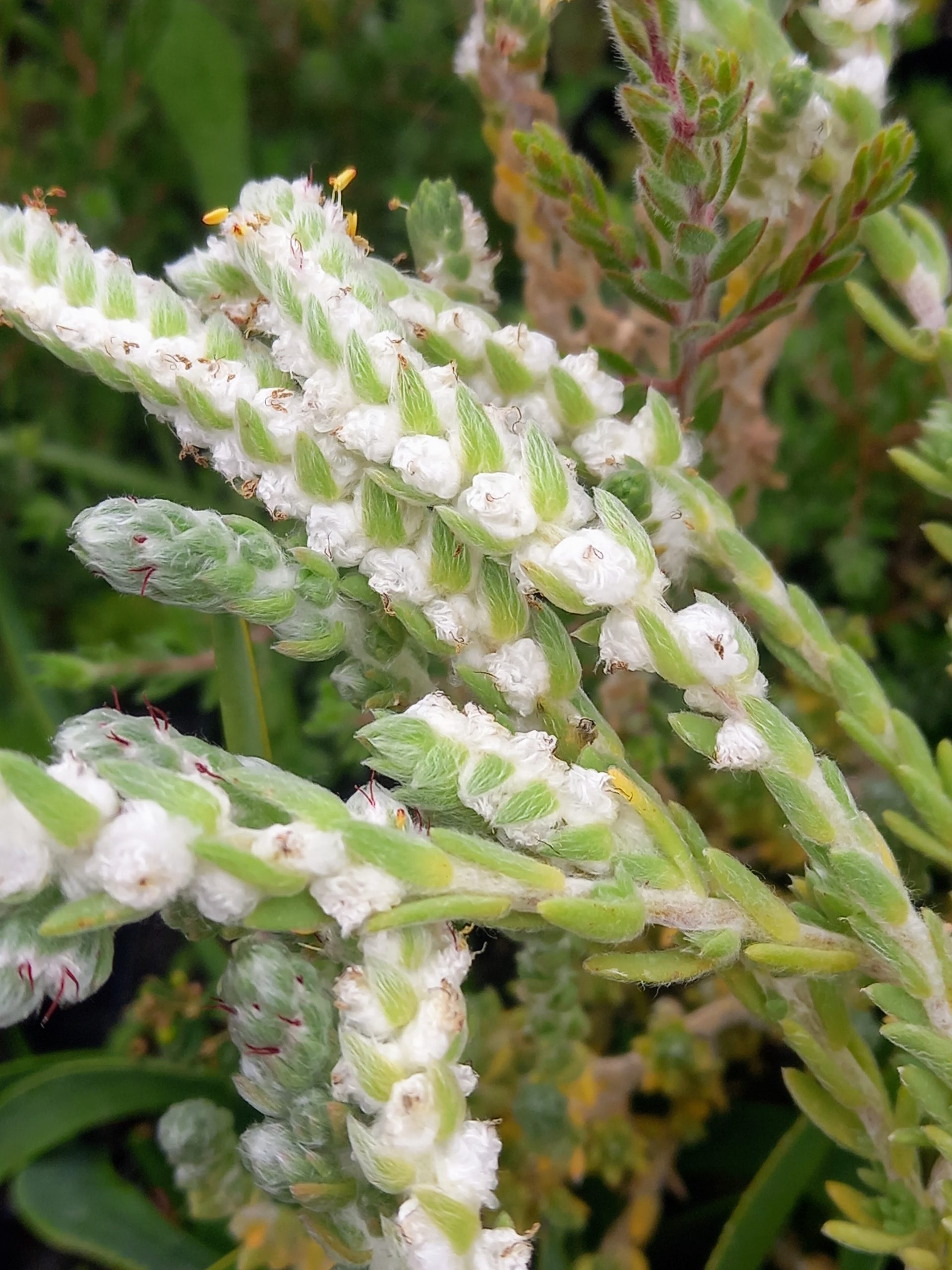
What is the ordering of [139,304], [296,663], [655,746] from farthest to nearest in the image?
[296,663], [655,746], [139,304]

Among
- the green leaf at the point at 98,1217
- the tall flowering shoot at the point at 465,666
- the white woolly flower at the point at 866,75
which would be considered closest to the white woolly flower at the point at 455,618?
the tall flowering shoot at the point at 465,666

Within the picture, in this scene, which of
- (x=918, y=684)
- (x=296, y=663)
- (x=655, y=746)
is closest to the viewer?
(x=655, y=746)

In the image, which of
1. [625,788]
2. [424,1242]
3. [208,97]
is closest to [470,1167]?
A: [424,1242]

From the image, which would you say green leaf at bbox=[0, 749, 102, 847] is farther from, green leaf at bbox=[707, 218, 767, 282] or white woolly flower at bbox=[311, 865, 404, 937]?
green leaf at bbox=[707, 218, 767, 282]

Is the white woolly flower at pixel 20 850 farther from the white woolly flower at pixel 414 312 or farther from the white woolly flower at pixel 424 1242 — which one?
the white woolly flower at pixel 414 312

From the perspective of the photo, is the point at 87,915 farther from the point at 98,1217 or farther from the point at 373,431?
the point at 98,1217

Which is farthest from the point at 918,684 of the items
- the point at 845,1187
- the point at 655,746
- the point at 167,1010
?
the point at 167,1010

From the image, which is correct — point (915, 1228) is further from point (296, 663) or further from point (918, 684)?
point (296, 663)
